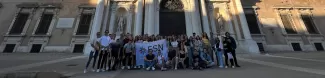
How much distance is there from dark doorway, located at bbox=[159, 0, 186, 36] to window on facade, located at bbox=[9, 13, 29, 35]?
16.2m

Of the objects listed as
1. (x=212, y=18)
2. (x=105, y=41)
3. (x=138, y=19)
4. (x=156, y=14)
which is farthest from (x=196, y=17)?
→ (x=105, y=41)

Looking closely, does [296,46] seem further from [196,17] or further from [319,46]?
[196,17]

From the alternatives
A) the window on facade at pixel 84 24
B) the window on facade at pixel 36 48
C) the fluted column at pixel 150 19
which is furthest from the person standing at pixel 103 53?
the window on facade at pixel 36 48

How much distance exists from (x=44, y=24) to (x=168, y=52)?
2050cm

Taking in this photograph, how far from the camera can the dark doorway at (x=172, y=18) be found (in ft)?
64.7

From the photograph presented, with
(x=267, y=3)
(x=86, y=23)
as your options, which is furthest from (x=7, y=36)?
(x=267, y=3)

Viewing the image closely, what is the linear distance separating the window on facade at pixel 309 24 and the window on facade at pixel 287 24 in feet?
6.41

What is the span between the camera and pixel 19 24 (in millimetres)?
23953

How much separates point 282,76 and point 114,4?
58.6 ft

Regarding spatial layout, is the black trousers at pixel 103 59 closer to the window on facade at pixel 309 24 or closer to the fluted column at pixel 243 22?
the fluted column at pixel 243 22

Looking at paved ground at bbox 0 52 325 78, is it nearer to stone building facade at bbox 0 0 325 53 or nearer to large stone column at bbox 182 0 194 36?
stone building facade at bbox 0 0 325 53

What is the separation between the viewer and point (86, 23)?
23.8m

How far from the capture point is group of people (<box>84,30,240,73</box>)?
802cm

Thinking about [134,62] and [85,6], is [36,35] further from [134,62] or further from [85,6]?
[134,62]
